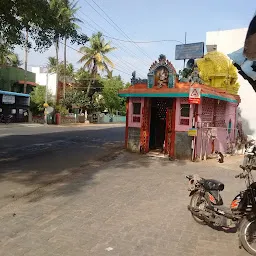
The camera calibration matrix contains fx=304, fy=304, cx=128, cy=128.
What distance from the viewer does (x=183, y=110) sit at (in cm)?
1308

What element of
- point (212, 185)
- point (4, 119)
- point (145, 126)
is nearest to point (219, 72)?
point (145, 126)

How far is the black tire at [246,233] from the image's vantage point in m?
4.48

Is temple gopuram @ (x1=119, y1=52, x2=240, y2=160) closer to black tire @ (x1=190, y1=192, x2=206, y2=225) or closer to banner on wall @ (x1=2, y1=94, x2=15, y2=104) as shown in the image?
black tire @ (x1=190, y1=192, x2=206, y2=225)

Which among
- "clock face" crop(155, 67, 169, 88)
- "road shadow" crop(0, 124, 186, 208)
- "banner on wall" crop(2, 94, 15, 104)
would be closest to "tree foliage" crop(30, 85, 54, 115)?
"banner on wall" crop(2, 94, 15, 104)

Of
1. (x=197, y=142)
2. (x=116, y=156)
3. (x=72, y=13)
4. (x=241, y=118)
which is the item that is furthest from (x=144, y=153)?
(x=72, y=13)

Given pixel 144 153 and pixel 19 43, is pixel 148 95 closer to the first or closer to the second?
pixel 144 153

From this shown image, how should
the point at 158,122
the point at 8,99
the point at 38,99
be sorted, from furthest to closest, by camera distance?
the point at 38,99
the point at 8,99
the point at 158,122

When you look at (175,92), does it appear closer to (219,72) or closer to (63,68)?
(219,72)

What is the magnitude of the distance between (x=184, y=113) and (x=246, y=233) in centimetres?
881

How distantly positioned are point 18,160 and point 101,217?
6880 mm

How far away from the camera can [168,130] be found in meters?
13.6

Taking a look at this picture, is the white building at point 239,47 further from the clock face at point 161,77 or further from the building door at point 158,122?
the clock face at point 161,77

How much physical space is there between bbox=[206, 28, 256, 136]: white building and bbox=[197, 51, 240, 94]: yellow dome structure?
1371 millimetres

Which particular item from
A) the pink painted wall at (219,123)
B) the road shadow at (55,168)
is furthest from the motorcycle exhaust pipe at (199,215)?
the pink painted wall at (219,123)
